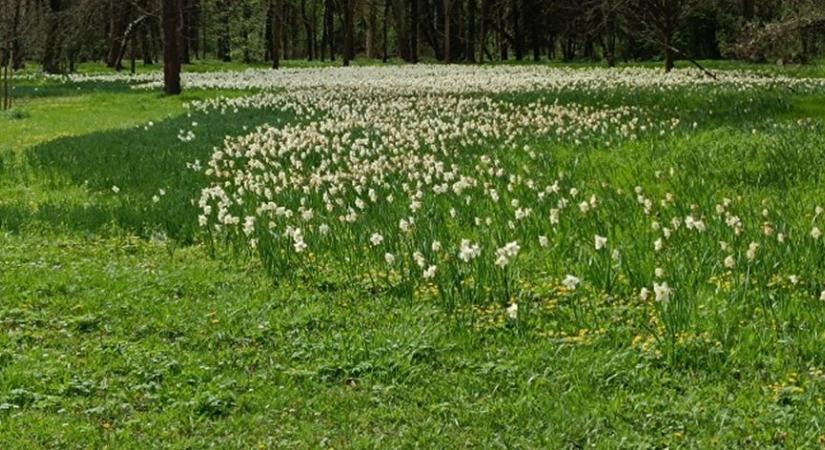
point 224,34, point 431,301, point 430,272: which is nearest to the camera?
point 430,272

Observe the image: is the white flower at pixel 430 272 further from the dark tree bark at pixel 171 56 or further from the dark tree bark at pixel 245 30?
the dark tree bark at pixel 245 30

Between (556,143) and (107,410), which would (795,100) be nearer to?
(556,143)

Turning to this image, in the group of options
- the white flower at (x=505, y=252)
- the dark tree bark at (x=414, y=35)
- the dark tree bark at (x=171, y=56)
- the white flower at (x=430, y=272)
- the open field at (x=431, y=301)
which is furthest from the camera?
the dark tree bark at (x=414, y=35)

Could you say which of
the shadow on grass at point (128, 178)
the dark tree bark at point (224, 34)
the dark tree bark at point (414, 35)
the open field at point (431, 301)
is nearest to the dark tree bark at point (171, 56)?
the shadow on grass at point (128, 178)

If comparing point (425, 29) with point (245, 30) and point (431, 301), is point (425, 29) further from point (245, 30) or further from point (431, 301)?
point (431, 301)

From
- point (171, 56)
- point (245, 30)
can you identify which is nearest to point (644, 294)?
point (171, 56)

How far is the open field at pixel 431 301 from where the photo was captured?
5039 millimetres

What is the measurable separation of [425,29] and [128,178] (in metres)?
60.8

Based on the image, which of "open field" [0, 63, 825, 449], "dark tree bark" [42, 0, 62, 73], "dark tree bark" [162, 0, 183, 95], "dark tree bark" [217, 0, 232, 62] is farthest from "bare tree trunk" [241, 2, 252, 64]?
"open field" [0, 63, 825, 449]

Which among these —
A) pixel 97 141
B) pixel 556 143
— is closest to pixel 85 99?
pixel 97 141

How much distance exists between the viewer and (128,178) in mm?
12797

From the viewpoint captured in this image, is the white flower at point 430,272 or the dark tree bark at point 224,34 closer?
the white flower at point 430,272

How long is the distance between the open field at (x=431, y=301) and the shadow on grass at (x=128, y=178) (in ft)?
0.23

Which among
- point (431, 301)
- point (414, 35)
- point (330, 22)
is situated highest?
point (330, 22)
